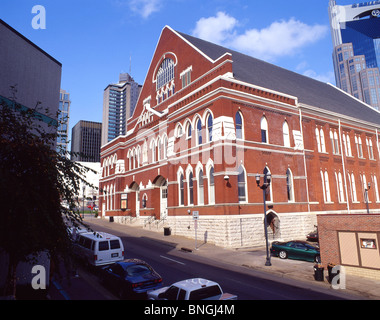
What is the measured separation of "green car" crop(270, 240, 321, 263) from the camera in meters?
18.5

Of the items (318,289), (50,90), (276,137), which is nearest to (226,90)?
(276,137)

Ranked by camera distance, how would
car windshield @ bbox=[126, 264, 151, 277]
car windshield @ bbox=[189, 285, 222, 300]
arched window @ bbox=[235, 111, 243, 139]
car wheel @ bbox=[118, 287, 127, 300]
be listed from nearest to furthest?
car windshield @ bbox=[189, 285, 222, 300] → car wheel @ bbox=[118, 287, 127, 300] → car windshield @ bbox=[126, 264, 151, 277] → arched window @ bbox=[235, 111, 243, 139]

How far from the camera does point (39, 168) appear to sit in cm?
709

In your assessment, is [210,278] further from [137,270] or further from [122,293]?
[122,293]

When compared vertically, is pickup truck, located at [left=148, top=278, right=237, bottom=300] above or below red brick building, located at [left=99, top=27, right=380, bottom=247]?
below

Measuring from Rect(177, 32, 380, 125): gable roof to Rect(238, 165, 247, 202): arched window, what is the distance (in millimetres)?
9851

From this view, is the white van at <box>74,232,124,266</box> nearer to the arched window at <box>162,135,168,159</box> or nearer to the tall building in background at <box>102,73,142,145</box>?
the arched window at <box>162,135,168,159</box>

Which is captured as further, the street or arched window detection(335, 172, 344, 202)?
arched window detection(335, 172, 344, 202)

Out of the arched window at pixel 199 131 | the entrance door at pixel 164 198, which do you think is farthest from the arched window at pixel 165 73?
the entrance door at pixel 164 198

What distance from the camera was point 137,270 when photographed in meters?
11.4

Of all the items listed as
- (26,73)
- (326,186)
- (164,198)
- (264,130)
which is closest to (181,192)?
(164,198)

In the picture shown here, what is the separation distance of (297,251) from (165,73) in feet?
93.1

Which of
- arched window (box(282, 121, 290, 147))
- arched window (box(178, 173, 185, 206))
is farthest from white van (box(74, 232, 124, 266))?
arched window (box(282, 121, 290, 147))

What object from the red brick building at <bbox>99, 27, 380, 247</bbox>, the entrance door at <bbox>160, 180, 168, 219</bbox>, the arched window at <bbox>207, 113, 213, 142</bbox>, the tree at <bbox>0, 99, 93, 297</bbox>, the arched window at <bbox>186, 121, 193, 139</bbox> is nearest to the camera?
the tree at <bbox>0, 99, 93, 297</bbox>
